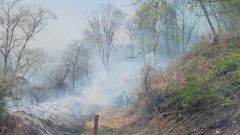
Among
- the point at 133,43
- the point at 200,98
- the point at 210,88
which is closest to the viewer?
the point at 200,98

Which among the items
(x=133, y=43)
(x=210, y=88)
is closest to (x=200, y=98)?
(x=210, y=88)

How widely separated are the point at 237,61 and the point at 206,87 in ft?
6.15

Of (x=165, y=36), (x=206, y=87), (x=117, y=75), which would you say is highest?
(x=165, y=36)

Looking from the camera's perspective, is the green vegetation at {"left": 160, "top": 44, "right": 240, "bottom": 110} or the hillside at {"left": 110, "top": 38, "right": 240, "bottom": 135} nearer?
the hillside at {"left": 110, "top": 38, "right": 240, "bottom": 135}

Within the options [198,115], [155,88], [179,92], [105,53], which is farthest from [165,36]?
[198,115]

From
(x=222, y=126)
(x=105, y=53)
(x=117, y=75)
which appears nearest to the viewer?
(x=222, y=126)

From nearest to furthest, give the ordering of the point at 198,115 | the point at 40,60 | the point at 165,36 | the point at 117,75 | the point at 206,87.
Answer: the point at 198,115
the point at 206,87
the point at 40,60
the point at 165,36
the point at 117,75

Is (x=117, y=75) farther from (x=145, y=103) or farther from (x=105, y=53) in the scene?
(x=145, y=103)

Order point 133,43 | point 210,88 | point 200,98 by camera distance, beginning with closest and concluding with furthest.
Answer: point 200,98 < point 210,88 < point 133,43

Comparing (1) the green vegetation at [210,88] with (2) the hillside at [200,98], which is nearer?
(2) the hillside at [200,98]

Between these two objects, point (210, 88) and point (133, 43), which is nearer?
point (210, 88)

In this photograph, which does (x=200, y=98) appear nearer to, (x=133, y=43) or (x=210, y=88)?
(x=210, y=88)

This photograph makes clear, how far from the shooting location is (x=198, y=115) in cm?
559

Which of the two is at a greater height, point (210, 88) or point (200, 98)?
point (210, 88)
